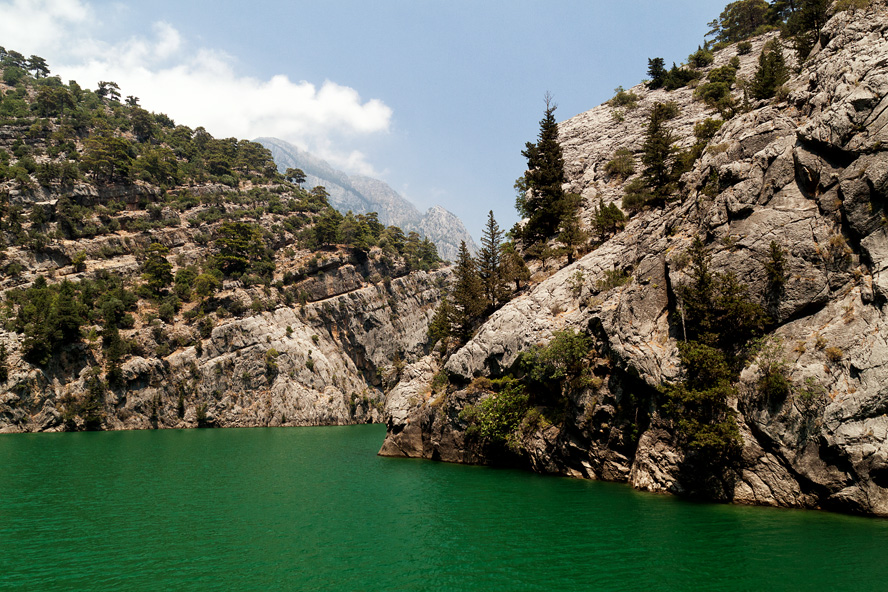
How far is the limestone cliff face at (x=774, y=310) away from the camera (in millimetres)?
23500

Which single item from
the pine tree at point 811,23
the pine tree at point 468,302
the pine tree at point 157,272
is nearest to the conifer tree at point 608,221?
the pine tree at point 468,302

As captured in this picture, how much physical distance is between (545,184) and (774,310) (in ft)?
122

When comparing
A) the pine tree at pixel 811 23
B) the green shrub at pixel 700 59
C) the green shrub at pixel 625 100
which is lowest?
the pine tree at pixel 811 23

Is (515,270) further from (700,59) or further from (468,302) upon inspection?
(700,59)

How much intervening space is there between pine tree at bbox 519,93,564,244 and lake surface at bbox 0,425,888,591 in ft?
112

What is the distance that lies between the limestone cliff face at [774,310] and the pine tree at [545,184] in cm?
1509

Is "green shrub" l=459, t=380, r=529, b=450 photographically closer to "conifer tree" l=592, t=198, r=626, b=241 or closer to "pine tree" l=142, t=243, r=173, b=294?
"conifer tree" l=592, t=198, r=626, b=241

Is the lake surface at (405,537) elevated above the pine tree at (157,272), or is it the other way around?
the pine tree at (157,272)

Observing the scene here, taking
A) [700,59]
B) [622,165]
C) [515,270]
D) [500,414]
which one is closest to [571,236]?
[515,270]

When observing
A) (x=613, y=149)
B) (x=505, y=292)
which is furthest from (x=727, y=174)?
(x=613, y=149)

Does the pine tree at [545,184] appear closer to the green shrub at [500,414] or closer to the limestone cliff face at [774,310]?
the limestone cliff face at [774,310]

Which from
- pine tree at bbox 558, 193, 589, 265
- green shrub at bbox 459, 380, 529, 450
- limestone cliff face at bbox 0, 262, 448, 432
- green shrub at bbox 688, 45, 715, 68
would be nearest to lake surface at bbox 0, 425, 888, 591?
green shrub at bbox 459, 380, 529, 450

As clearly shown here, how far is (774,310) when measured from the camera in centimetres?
2770

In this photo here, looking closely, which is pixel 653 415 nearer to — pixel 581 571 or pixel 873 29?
pixel 581 571
